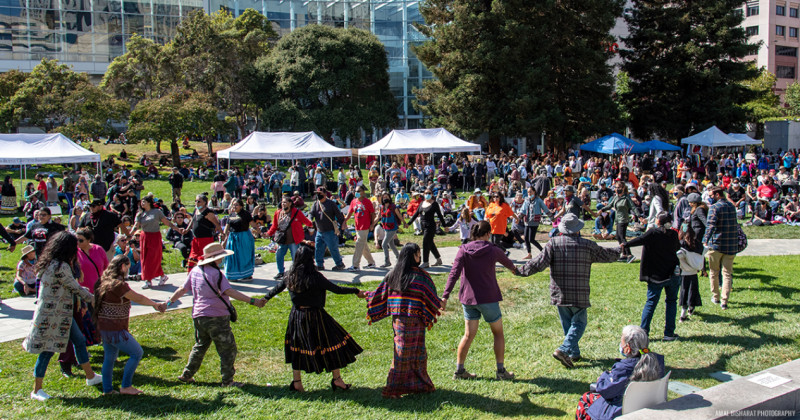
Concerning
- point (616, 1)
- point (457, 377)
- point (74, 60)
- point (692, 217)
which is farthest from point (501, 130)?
point (74, 60)

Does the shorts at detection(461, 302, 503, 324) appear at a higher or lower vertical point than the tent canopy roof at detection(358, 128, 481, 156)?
lower

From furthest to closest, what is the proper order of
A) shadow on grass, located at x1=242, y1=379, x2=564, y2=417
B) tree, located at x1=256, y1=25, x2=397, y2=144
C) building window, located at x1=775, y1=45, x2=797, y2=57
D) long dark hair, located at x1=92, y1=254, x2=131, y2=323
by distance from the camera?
building window, located at x1=775, y1=45, x2=797, y2=57, tree, located at x1=256, y1=25, x2=397, y2=144, long dark hair, located at x1=92, y1=254, x2=131, y2=323, shadow on grass, located at x1=242, y1=379, x2=564, y2=417

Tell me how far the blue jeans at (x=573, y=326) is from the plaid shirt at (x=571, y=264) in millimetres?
117

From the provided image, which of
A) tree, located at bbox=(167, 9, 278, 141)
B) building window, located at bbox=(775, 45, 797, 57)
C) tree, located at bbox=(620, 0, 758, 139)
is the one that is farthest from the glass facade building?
building window, located at bbox=(775, 45, 797, 57)

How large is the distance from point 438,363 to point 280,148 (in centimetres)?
1869

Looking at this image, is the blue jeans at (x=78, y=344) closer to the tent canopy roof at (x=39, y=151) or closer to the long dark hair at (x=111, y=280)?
the long dark hair at (x=111, y=280)

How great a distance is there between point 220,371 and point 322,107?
37705 mm

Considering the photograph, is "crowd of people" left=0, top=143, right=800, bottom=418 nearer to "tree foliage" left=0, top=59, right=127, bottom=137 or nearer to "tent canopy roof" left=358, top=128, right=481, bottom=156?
"tent canopy roof" left=358, top=128, right=481, bottom=156

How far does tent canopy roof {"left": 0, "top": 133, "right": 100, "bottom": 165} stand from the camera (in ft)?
67.7

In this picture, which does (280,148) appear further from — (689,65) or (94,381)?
(689,65)

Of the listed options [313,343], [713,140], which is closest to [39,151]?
[313,343]

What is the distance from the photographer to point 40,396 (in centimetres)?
575

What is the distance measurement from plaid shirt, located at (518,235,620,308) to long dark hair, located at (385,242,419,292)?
1.43m

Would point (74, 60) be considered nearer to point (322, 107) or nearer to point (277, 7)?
point (277, 7)
